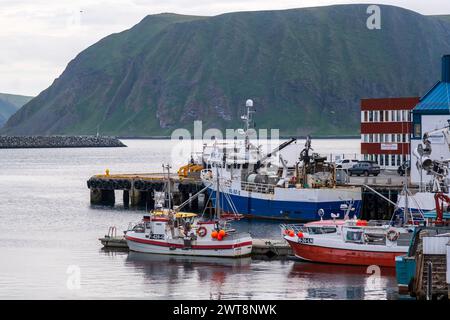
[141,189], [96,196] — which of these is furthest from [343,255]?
[96,196]

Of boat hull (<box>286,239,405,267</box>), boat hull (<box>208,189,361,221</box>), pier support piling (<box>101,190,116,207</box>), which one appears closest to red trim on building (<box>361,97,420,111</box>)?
boat hull (<box>208,189,361,221</box>)

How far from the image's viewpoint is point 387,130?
10431 cm

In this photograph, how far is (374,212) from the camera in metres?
83.2

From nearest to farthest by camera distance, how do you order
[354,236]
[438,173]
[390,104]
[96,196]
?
[438,173] < [354,236] < [390,104] < [96,196]

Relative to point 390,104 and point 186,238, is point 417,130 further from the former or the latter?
point 186,238

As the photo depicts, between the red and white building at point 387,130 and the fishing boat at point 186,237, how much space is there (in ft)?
144

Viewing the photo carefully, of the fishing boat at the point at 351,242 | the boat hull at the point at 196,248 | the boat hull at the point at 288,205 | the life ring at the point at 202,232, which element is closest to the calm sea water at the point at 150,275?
the boat hull at the point at 196,248

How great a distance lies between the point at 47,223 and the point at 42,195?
3704cm

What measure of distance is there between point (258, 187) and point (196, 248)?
23681mm

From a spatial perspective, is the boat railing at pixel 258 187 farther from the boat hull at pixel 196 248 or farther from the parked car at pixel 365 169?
the boat hull at pixel 196 248

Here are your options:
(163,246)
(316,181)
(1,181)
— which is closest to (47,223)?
(316,181)

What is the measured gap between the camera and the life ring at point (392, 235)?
55938mm
